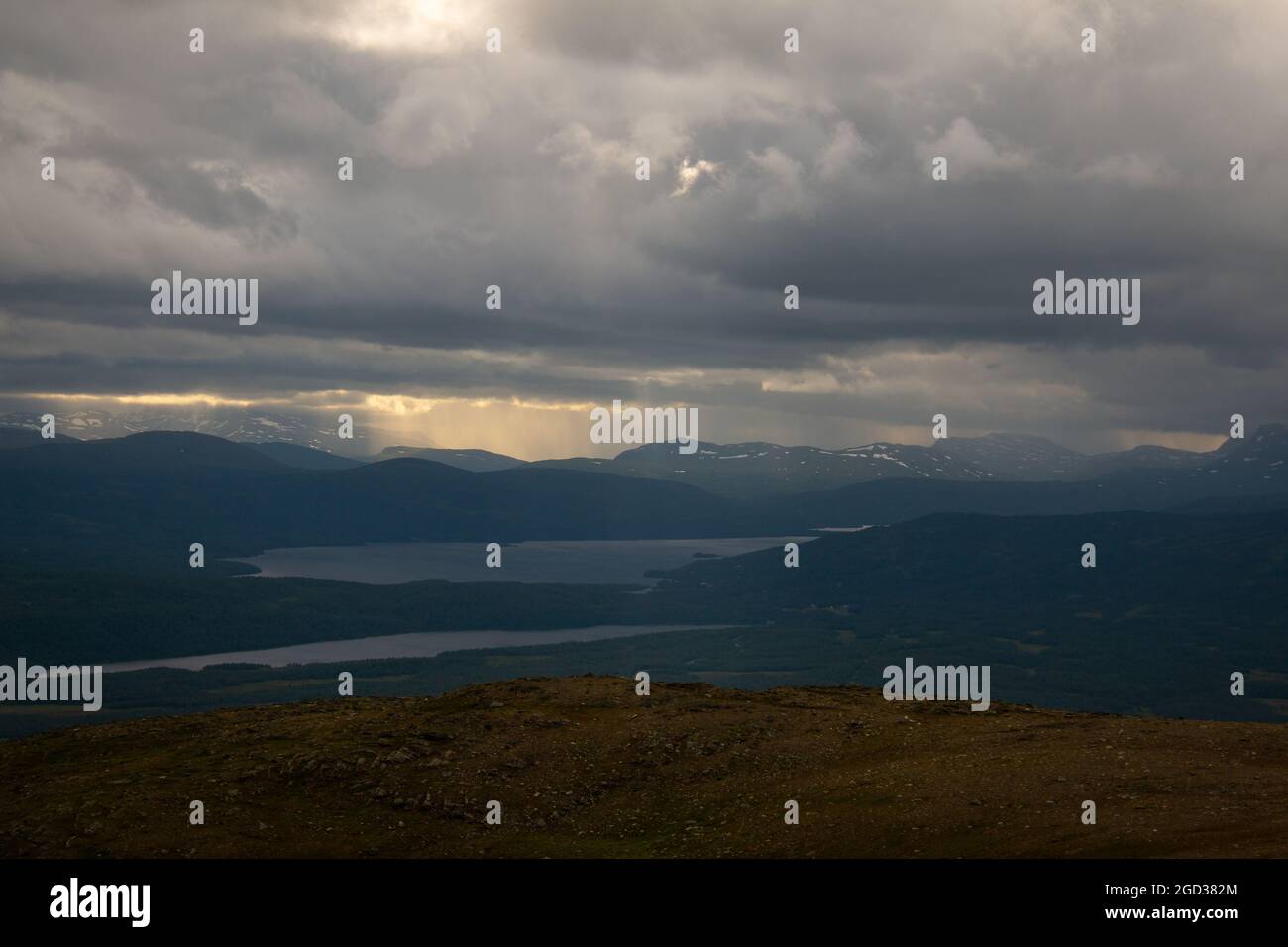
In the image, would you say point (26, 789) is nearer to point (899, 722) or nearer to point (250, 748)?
point (250, 748)

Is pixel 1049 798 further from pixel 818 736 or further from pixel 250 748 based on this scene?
pixel 250 748

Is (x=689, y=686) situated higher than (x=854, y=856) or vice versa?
(x=689, y=686)
